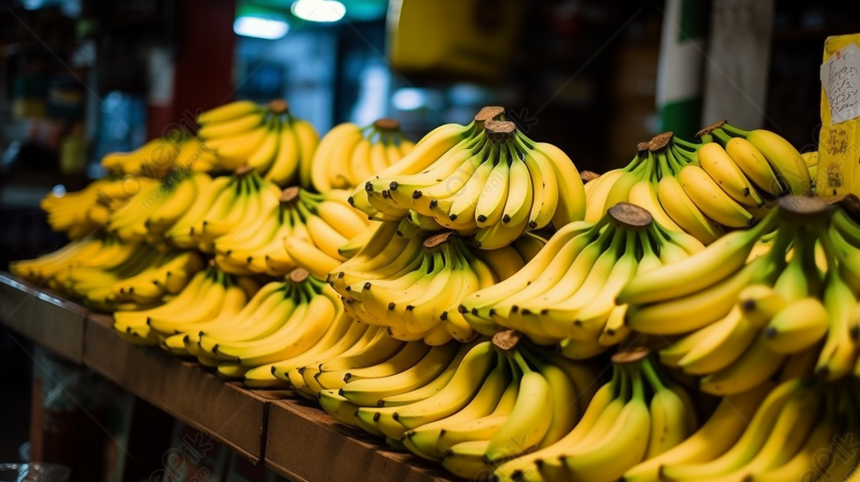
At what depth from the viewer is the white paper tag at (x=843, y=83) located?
4.14 ft

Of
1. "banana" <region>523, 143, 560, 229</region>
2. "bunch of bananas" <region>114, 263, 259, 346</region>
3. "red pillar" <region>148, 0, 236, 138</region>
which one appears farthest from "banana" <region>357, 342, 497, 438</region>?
"red pillar" <region>148, 0, 236, 138</region>

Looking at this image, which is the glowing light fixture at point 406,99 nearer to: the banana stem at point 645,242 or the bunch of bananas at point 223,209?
the bunch of bananas at point 223,209

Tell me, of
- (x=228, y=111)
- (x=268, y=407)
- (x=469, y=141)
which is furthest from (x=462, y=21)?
(x=268, y=407)

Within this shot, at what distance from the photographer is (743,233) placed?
1060mm

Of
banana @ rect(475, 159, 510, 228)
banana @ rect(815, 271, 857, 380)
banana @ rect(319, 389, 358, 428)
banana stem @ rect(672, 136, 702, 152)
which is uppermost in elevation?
banana stem @ rect(672, 136, 702, 152)

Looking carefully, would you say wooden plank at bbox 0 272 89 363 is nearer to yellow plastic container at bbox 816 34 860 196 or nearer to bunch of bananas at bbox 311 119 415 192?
bunch of bananas at bbox 311 119 415 192

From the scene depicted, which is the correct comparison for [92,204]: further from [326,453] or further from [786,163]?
[786,163]

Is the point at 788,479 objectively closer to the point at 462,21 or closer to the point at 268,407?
the point at 268,407

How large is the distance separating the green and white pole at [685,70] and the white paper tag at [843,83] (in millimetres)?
1550

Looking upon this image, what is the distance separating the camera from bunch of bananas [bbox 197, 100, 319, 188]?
2389mm

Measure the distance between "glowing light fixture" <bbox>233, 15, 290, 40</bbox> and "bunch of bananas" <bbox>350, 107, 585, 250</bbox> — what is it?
7023 millimetres

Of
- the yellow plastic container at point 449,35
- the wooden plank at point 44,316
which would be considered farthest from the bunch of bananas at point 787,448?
the yellow plastic container at point 449,35

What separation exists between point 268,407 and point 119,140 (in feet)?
16.2

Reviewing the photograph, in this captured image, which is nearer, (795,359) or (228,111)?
(795,359)
